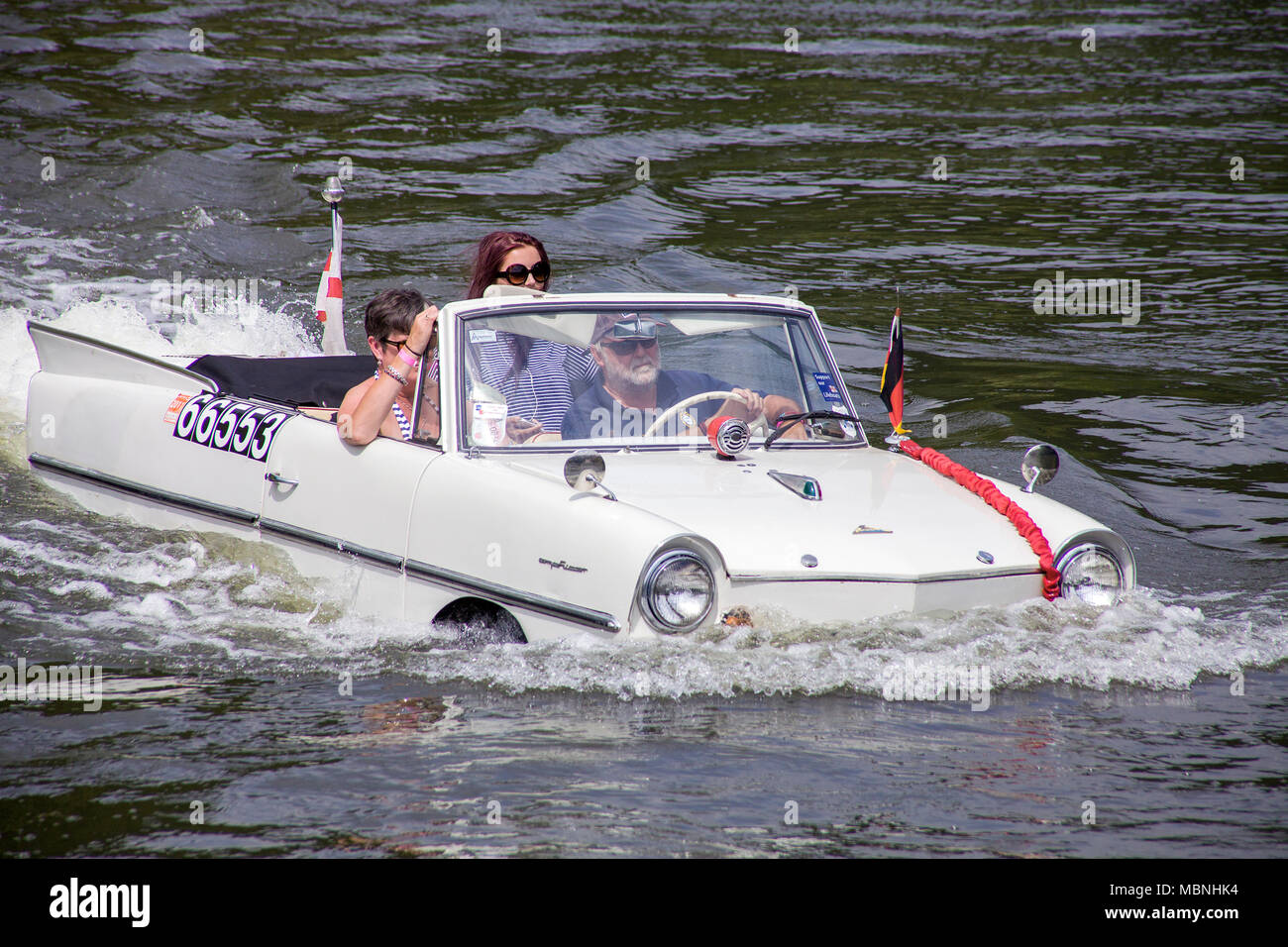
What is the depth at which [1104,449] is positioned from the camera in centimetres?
873

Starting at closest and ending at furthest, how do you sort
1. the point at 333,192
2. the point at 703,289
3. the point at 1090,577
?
the point at 1090,577
the point at 333,192
the point at 703,289

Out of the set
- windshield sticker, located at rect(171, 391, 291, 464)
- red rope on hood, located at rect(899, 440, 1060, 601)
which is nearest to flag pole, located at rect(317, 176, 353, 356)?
windshield sticker, located at rect(171, 391, 291, 464)

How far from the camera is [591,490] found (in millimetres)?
4703

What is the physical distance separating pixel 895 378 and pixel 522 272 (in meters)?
1.60

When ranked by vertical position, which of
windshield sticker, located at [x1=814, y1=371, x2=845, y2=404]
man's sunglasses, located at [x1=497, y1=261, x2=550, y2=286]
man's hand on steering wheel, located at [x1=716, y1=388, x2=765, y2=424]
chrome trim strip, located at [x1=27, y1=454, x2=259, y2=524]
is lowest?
chrome trim strip, located at [x1=27, y1=454, x2=259, y2=524]

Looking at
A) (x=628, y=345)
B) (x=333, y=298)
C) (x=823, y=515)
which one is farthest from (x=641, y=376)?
(x=333, y=298)

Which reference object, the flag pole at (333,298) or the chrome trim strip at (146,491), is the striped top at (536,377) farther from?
the flag pole at (333,298)

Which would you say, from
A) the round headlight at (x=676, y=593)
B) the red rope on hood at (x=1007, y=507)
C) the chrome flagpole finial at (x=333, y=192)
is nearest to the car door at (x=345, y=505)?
the round headlight at (x=676, y=593)

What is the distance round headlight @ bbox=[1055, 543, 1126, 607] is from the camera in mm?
4922

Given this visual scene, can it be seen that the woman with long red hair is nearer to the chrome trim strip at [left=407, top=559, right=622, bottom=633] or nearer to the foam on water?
the chrome trim strip at [left=407, top=559, right=622, bottom=633]

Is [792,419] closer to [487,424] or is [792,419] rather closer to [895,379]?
[895,379]

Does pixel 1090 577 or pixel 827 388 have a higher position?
pixel 827 388

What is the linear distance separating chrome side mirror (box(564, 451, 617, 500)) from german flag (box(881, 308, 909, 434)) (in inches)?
57.8

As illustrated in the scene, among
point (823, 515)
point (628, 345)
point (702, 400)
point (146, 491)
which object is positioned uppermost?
point (628, 345)
